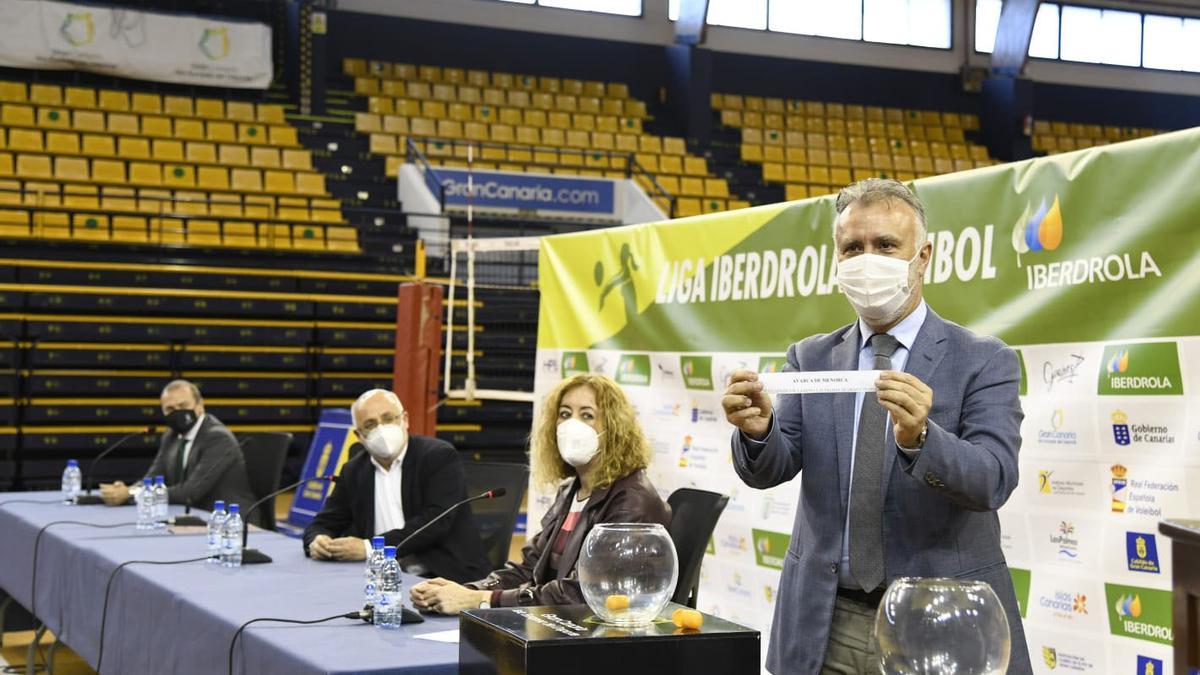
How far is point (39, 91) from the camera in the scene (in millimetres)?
14945

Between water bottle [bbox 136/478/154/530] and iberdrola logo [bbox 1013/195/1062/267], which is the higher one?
iberdrola logo [bbox 1013/195/1062/267]

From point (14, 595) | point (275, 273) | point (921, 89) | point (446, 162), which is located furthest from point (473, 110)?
point (14, 595)

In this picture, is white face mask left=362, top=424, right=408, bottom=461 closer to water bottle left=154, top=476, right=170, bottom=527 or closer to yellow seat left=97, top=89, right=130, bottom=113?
water bottle left=154, top=476, right=170, bottom=527

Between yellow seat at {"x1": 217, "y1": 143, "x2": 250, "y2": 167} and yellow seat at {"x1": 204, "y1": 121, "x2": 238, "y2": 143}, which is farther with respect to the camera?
yellow seat at {"x1": 204, "y1": 121, "x2": 238, "y2": 143}

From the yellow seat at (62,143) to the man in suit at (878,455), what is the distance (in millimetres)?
13632

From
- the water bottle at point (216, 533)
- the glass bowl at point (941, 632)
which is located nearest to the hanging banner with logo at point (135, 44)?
the water bottle at point (216, 533)

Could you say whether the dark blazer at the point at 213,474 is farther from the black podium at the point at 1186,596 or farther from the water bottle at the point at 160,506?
the black podium at the point at 1186,596

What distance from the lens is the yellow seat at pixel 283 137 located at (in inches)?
612

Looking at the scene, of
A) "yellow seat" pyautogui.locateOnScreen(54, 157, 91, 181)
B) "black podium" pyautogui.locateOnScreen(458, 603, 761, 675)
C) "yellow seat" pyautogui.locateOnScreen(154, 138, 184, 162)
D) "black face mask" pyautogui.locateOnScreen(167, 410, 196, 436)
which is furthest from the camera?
"yellow seat" pyautogui.locateOnScreen(154, 138, 184, 162)

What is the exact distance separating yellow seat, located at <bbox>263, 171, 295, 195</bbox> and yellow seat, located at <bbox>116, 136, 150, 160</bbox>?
A: 4.22 ft

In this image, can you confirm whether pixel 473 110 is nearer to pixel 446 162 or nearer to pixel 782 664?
pixel 446 162

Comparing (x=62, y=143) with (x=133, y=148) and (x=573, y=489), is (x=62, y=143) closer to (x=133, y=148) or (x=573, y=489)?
(x=133, y=148)

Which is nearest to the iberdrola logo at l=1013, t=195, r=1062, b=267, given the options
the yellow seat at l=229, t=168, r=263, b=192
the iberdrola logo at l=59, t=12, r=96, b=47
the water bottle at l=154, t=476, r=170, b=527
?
the water bottle at l=154, t=476, r=170, b=527

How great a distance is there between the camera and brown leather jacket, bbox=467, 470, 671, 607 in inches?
138
